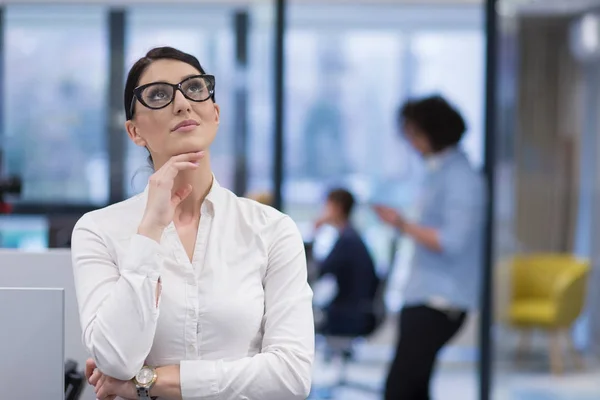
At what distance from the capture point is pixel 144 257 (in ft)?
5.13

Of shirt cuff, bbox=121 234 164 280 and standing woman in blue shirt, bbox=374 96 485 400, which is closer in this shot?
shirt cuff, bbox=121 234 164 280

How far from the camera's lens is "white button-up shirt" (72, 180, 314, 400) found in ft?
5.10

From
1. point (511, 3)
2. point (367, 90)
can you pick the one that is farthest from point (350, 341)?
point (511, 3)

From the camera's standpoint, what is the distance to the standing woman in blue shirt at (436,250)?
341 centimetres

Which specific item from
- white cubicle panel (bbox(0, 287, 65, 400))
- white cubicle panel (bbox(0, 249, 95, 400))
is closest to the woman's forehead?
white cubicle panel (bbox(0, 287, 65, 400))

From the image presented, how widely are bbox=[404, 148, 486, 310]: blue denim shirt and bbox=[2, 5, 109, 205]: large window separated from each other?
221 cm

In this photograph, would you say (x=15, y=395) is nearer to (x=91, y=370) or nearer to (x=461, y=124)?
(x=91, y=370)

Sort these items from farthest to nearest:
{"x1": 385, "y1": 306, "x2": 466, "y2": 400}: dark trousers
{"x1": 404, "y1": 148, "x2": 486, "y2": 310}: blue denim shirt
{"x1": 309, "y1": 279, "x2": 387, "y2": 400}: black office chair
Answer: {"x1": 309, "y1": 279, "x2": 387, "y2": 400}: black office chair < {"x1": 404, "y1": 148, "x2": 486, "y2": 310}: blue denim shirt < {"x1": 385, "y1": 306, "x2": 466, "y2": 400}: dark trousers

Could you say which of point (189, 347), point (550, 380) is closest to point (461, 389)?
point (550, 380)

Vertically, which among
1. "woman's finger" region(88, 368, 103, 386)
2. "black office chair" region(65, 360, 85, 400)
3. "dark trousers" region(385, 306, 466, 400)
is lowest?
"dark trousers" region(385, 306, 466, 400)

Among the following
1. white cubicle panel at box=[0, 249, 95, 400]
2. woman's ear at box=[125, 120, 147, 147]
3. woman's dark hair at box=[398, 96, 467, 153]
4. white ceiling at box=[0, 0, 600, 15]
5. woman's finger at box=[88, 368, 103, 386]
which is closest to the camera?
woman's finger at box=[88, 368, 103, 386]

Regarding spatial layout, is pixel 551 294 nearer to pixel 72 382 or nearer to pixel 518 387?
pixel 518 387

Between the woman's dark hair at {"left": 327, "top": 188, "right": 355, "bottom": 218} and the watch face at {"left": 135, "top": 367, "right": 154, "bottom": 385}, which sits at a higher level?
the woman's dark hair at {"left": 327, "top": 188, "right": 355, "bottom": 218}

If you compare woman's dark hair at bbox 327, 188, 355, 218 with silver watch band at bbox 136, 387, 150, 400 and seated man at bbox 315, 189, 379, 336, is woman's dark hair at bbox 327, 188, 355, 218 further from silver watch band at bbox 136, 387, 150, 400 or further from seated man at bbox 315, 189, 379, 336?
silver watch band at bbox 136, 387, 150, 400
